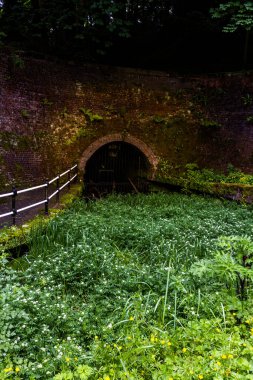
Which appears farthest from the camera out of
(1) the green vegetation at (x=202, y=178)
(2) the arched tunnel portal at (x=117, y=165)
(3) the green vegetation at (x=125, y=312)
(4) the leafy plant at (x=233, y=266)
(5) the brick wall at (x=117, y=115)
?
(2) the arched tunnel portal at (x=117, y=165)

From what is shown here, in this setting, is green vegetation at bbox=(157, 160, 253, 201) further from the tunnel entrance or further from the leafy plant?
the leafy plant

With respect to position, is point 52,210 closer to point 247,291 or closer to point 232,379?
point 247,291

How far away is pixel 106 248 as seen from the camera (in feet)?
18.0

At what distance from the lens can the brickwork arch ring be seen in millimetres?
13828

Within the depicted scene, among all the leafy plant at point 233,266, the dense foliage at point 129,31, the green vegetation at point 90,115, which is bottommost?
the leafy plant at point 233,266

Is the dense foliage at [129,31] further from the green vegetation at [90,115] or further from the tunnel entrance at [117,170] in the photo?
the tunnel entrance at [117,170]

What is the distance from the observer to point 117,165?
16.4m

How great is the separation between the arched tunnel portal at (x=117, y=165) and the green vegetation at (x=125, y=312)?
29.1 ft

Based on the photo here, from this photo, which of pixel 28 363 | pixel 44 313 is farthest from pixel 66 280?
pixel 28 363

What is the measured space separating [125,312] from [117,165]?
1318 cm

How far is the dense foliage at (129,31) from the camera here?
13.1 m

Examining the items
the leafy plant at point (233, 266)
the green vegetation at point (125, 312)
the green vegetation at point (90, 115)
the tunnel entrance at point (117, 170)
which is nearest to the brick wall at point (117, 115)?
the green vegetation at point (90, 115)

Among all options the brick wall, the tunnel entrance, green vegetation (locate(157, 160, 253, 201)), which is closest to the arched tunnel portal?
the tunnel entrance

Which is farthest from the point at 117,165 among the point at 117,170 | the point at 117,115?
the point at 117,115
